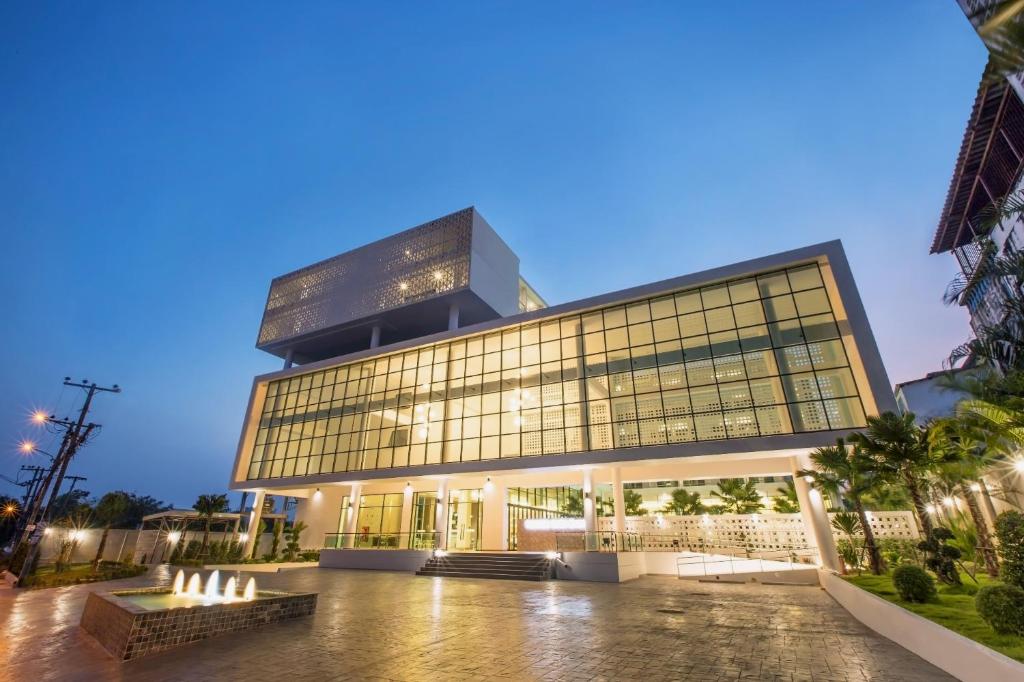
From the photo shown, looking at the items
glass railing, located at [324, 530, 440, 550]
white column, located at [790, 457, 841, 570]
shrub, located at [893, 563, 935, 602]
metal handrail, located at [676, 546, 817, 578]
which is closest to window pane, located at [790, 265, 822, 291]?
white column, located at [790, 457, 841, 570]

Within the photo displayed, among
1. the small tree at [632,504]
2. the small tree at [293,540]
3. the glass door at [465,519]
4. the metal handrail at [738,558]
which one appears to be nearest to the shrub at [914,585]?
the metal handrail at [738,558]

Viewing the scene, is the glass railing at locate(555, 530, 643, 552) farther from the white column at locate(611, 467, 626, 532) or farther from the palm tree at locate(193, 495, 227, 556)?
the palm tree at locate(193, 495, 227, 556)

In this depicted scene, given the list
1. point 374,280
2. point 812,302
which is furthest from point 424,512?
point 812,302

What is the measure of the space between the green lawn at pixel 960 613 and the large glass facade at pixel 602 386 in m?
9.54

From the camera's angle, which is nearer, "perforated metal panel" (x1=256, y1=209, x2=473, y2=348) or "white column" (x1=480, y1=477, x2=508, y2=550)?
"white column" (x1=480, y1=477, x2=508, y2=550)

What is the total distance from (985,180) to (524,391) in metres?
29.9

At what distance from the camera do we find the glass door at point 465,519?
28816 millimetres

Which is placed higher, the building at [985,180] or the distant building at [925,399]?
the building at [985,180]

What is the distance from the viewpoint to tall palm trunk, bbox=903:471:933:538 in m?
11.1

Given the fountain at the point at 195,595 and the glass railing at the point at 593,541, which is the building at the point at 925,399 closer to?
the glass railing at the point at 593,541

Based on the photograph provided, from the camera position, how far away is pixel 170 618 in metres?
6.88

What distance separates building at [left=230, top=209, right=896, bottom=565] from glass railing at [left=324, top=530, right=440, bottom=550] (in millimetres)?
102

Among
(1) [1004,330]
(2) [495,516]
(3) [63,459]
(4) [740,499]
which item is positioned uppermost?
(1) [1004,330]

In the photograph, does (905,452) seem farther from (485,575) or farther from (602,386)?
(485,575)
